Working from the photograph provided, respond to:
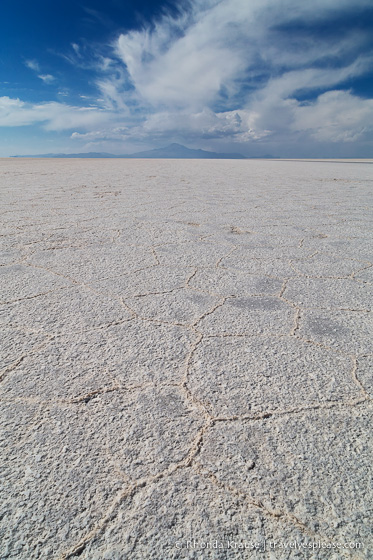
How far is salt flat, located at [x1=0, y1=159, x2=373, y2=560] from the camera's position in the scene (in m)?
0.60

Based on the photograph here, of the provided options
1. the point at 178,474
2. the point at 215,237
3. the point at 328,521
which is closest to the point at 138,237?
the point at 215,237

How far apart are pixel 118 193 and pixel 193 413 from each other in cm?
443

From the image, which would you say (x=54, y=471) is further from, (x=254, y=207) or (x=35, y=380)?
(x=254, y=207)

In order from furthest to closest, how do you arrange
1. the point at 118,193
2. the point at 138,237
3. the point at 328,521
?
the point at 118,193, the point at 138,237, the point at 328,521

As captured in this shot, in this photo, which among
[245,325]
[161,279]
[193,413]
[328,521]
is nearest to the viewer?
[328,521]

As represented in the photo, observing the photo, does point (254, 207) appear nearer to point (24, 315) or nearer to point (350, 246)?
point (350, 246)

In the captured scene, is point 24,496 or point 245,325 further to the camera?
point 245,325

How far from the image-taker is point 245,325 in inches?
49.9

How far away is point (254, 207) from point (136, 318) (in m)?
2.92

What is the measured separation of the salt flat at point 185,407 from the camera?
597 millimetres

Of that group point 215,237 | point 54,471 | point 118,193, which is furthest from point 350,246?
point 118,193

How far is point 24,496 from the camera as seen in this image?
645 millimetres

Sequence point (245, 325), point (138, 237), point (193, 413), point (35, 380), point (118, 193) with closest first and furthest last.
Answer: point (193, 413) < point (35, 380) < point (245, 325) < point (138, 237) < point (118, 193)

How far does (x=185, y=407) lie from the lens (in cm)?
86
